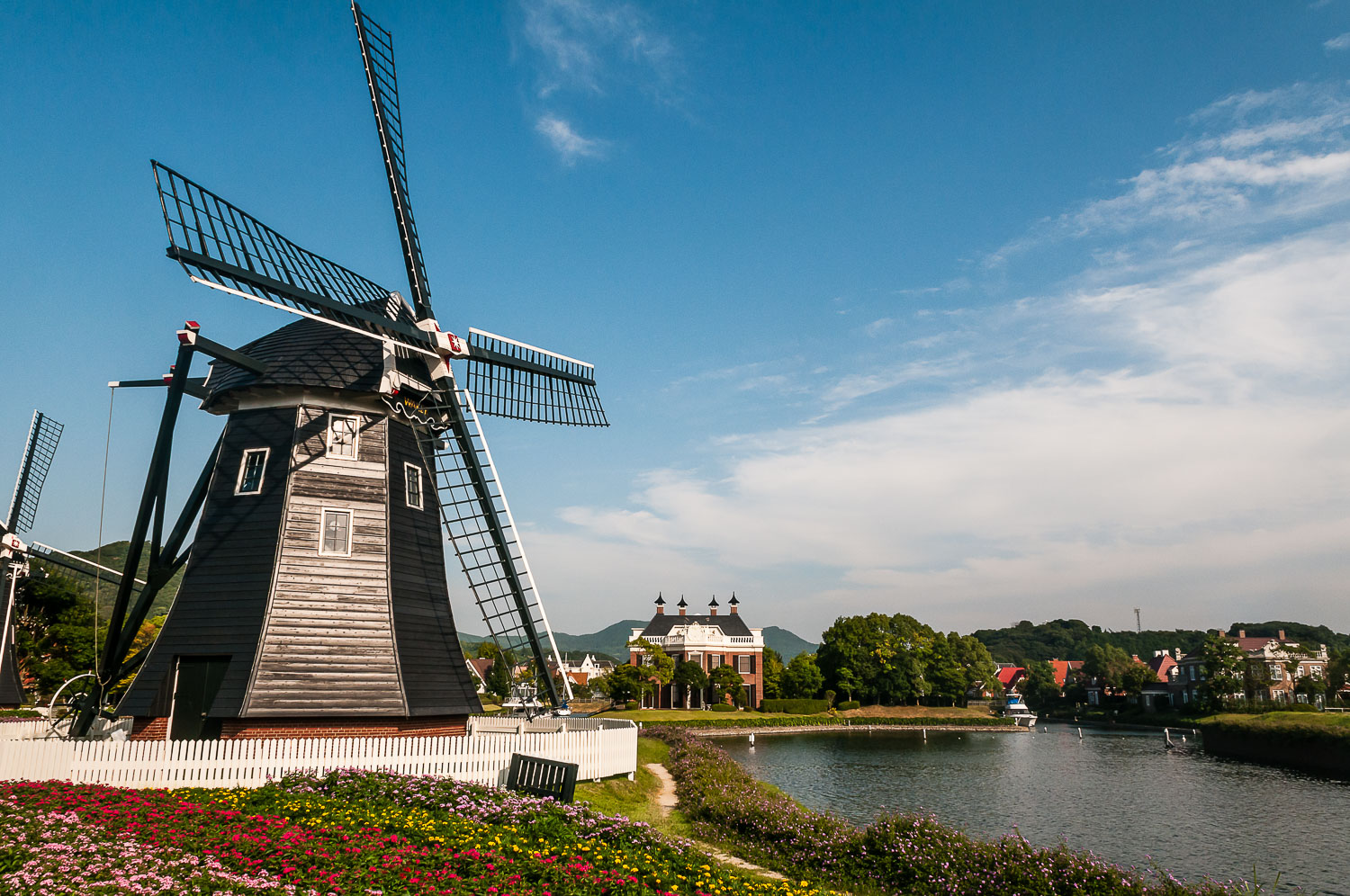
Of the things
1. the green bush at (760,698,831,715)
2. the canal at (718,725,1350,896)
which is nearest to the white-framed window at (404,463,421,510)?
the canal at (718,725,1350,896)

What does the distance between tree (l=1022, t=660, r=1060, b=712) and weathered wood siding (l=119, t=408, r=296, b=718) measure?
9220cm

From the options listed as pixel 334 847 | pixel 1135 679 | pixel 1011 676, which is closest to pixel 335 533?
pixel 334 847

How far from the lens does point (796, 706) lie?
220 ft

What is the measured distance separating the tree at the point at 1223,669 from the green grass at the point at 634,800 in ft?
183

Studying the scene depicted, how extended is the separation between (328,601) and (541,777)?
663 centimetres

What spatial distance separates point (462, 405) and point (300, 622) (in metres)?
6.61

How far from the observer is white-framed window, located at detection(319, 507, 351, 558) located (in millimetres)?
18531

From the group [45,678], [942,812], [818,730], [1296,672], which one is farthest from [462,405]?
[1296,672]

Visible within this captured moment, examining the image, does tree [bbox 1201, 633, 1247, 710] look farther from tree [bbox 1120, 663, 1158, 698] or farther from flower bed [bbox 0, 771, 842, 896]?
flower bed [bbox 0, 771, 842, 896]

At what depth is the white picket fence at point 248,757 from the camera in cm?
1508

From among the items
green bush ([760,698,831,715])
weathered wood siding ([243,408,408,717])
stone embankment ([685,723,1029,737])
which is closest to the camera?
weathered wood siding ([243,408,408,717])

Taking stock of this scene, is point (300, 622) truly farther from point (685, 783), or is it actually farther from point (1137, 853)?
point (1137, 853)

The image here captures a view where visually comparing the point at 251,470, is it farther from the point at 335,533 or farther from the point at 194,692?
the point at 194,692

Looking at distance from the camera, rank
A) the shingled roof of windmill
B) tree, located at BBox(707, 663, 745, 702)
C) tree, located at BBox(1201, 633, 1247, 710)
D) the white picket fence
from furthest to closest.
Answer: tree, located at BBox(707, 663, 745, 702), tree, located at BBox(1201, 633, 1247, 710), the shingled roof of windmill, the white picket fence
